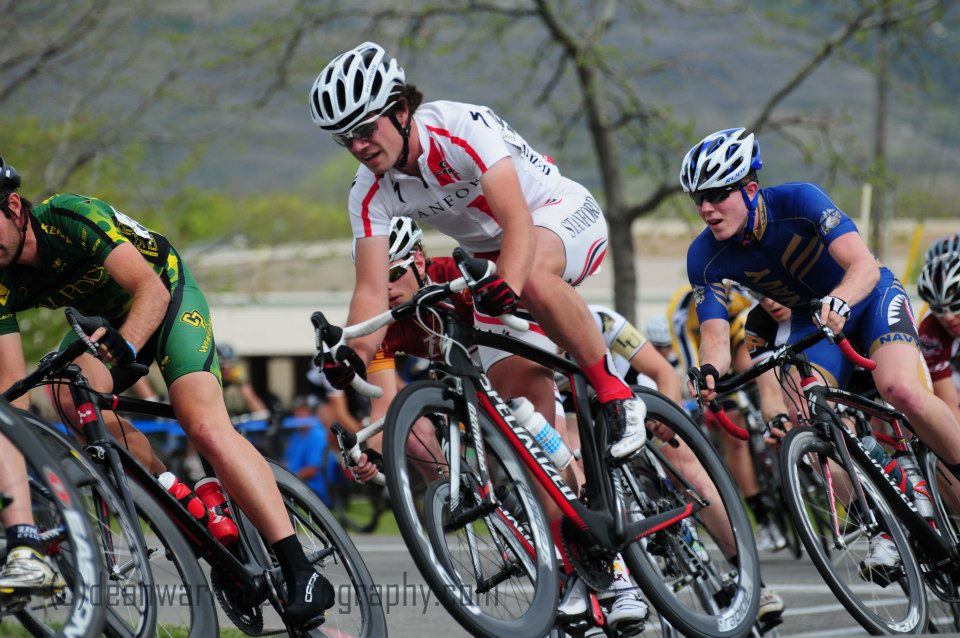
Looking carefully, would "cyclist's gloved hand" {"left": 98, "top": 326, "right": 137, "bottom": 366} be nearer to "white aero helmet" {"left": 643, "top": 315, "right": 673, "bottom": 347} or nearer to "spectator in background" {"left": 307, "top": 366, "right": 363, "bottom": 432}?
"white aero helmet" {"left": 643, "top": 315, "right": 673, "bottom": 347}

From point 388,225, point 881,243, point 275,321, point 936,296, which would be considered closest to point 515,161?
point 388,225

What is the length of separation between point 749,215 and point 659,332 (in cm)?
440

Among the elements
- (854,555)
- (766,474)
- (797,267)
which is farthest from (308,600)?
(766,474)

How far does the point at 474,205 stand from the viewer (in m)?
5.40

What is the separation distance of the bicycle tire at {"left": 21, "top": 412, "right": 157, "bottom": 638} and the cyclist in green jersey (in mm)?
591

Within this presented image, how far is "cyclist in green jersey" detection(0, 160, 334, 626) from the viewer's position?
4.79 m

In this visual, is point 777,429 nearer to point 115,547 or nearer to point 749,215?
point 749,215

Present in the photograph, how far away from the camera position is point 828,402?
589cm

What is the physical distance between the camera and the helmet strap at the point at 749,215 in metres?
6.21

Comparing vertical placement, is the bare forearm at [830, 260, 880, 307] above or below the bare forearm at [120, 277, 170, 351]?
below

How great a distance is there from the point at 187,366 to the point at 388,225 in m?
1.09

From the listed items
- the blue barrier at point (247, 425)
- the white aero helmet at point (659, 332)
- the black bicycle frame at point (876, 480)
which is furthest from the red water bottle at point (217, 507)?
the blue barrier at point (247, 425)

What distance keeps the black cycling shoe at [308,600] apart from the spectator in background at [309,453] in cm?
905

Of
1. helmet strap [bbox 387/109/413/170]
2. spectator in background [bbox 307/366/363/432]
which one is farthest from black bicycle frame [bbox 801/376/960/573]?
spectator in background [bbox 307/366/363/432]
